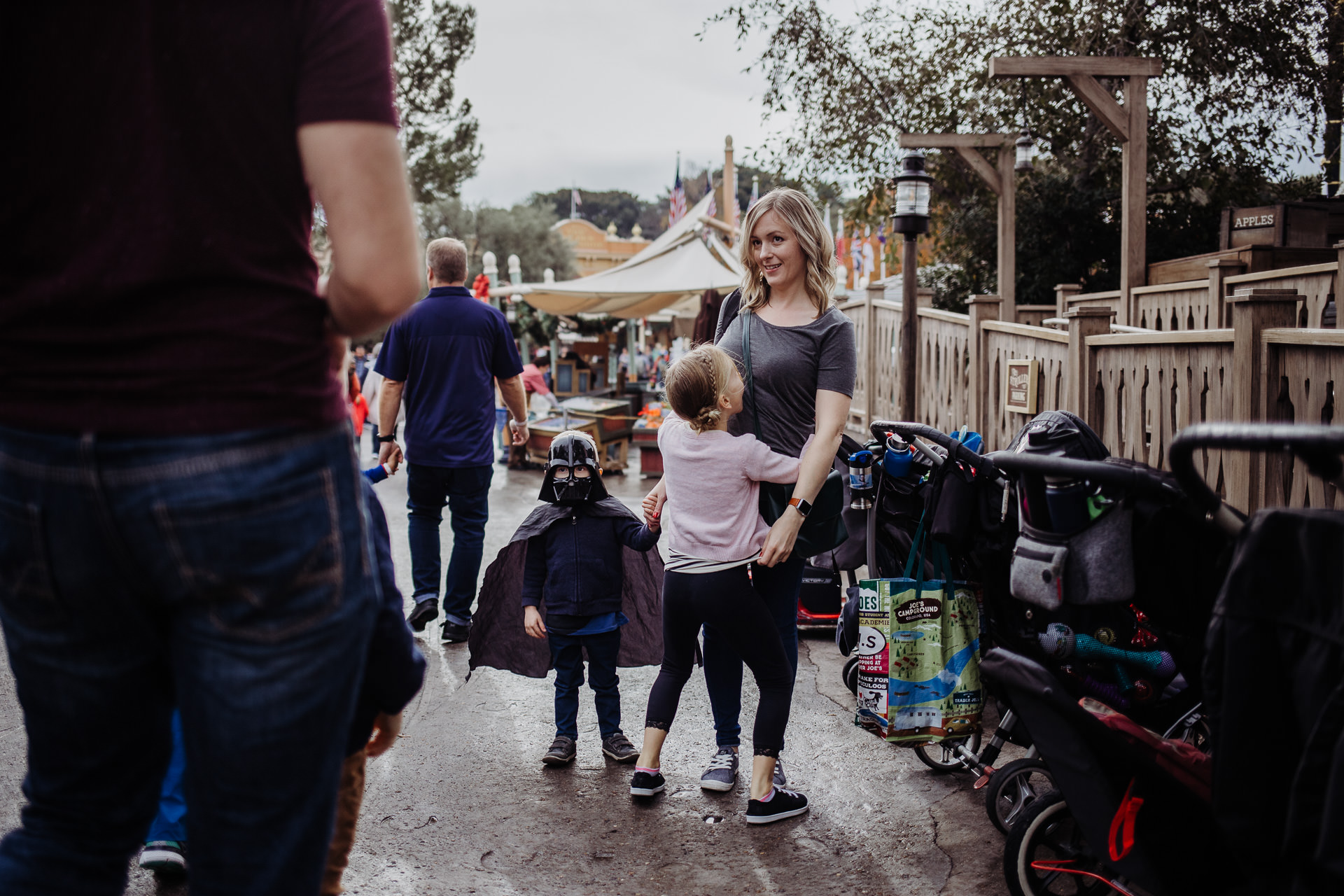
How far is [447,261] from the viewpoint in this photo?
6156mm

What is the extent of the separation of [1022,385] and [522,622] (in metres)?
5.32

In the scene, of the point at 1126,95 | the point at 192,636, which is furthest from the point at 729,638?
the point at 1126,95

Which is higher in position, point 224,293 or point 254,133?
point 254,133

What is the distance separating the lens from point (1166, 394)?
19.6 feet

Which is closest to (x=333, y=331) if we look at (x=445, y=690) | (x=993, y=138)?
(x=445, y=690)

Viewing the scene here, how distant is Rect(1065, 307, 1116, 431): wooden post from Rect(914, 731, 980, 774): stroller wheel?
11.2ft

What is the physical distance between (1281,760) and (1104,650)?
4.74 feet

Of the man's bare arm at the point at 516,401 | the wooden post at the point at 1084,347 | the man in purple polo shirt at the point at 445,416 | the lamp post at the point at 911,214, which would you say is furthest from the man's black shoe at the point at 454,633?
the lamp post at the point at 911,214

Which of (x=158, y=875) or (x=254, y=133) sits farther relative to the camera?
(x=158, y=875)

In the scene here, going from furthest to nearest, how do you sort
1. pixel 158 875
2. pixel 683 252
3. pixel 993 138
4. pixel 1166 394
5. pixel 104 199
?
pixel 683 252 < pixel 993 138 < pixel 1166 394 < pixel 158 875 < pixel 104 199

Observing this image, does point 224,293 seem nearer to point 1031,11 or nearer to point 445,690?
point 445,690

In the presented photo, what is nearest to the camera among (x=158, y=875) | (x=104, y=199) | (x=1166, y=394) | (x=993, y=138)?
(x=104, y=199)

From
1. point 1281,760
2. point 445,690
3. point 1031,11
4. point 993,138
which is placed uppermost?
point 1031,11

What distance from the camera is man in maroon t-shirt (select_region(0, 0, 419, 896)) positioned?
4.55 ft
